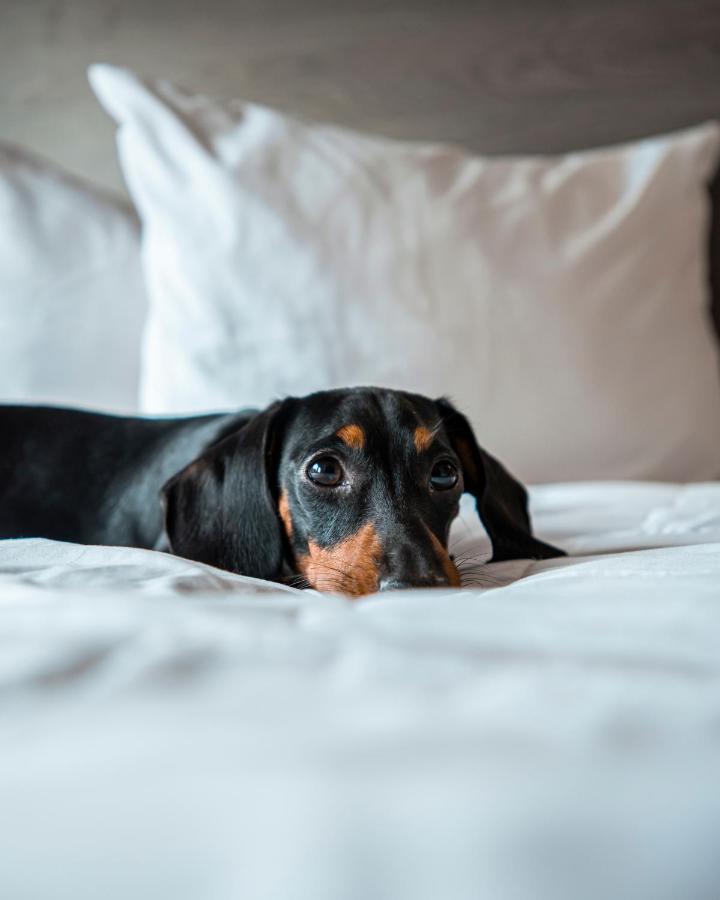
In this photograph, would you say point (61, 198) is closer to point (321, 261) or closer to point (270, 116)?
point (270, 116)

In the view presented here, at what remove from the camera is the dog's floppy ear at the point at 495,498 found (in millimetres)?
1254

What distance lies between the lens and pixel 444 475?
1.29 m

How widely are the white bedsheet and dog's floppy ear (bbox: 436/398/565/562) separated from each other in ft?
2.35

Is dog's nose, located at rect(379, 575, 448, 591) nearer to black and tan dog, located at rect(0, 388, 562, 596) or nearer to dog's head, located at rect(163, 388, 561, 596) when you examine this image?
black and tan dog, located at rect(0, 388, 562, 596)

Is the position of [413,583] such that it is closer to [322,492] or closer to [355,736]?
[322,492]

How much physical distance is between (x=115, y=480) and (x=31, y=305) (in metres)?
0.56

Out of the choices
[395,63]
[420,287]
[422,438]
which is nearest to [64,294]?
[420,287]

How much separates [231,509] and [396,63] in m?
1.79

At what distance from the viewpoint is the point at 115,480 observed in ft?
5.36

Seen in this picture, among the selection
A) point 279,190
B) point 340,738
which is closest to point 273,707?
point 340,738

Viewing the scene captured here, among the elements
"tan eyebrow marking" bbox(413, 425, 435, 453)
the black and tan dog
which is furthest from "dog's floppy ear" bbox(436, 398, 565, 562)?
"tan eyebrow marking" bbox(413, 425, 435, 453)

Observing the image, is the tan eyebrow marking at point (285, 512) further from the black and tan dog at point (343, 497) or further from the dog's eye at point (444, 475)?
the dog's eye at point (444, 475)

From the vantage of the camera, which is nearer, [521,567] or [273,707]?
[273,707]

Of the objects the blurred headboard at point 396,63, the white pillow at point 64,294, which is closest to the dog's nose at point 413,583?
the white pillow at point 64,294
